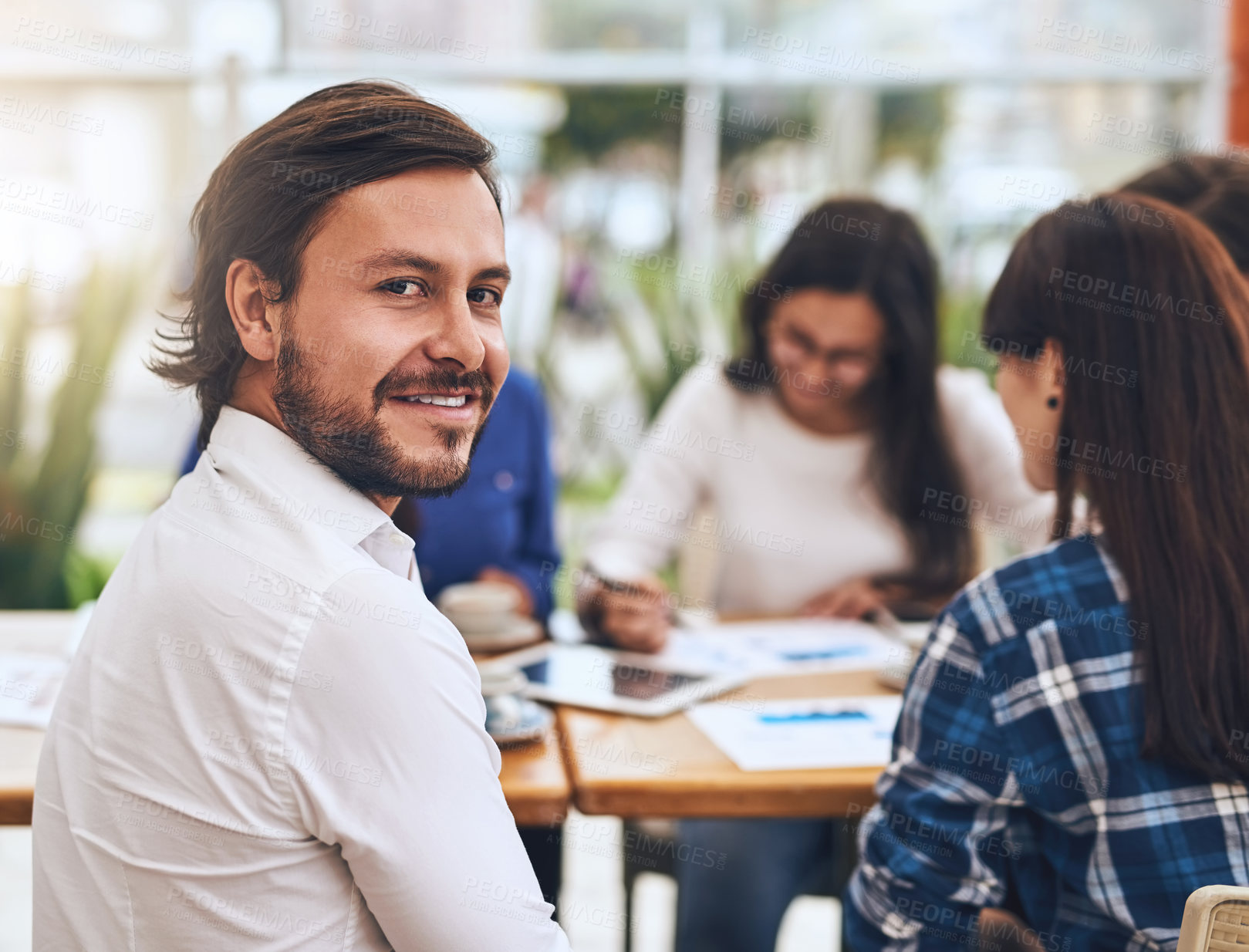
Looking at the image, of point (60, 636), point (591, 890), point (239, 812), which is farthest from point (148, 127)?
point (239, 812)

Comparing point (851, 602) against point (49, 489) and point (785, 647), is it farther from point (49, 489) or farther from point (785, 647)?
point (49, 489)

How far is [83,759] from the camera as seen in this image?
0.98m

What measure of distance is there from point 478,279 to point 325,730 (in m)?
0.45

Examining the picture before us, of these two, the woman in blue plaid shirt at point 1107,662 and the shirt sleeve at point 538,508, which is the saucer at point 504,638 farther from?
the woman in blue plaid shirt at point 1107,662

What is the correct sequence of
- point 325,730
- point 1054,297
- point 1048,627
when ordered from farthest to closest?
point 1054,297 → point 1048,627 → point 325,730

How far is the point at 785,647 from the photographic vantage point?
2129 mm

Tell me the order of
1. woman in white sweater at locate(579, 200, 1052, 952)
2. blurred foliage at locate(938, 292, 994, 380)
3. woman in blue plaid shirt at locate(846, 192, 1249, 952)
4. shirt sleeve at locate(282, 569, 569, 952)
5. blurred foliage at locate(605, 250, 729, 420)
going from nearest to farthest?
shirt sleeve at locate(282, 569, 569, 952), woman in blue plaid shirt at locate(846, 192, 1249, 952), woman in white sweater at locate(579, 200, 1052, 952), blurred foliage at locate(938, 292, 994, 380), blurred foliage at locate(605, 250, 729, 420)

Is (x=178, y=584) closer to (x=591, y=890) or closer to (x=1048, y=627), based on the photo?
(x=1048, y=627)

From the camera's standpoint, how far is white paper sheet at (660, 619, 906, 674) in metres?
2.00

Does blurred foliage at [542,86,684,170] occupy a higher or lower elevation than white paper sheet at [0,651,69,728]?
higher

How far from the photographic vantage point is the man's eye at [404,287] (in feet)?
3.34

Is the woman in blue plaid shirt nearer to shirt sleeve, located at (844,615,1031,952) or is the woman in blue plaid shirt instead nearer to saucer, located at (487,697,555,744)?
shirt sleeve, located at (844,615,1031,952)

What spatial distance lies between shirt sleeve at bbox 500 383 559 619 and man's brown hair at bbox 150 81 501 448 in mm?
1605

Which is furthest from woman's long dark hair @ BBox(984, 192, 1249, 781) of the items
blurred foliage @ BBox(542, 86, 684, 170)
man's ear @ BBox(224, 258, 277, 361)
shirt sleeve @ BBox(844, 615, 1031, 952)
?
blurred foliage @ BBox(542, 86, 684, 170)
